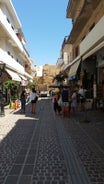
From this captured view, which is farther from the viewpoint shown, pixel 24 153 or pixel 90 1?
pixel 90 1

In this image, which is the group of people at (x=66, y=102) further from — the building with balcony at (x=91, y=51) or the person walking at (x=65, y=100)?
the building with balcony at (x=91, y=51)

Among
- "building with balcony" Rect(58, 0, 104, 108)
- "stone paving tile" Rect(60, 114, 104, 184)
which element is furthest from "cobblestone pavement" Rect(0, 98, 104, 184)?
"building with balcony" Rect(58, 0, 104, 108)

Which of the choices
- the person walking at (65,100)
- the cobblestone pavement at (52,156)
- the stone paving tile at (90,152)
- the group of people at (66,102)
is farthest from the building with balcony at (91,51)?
the cobblestone pavement at (52,156)

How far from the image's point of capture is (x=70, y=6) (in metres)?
35.5

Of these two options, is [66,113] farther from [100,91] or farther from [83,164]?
[83,164]

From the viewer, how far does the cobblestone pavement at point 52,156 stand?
6816 mm

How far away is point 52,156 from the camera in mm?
8773

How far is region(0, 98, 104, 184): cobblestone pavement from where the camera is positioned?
6.82 meters

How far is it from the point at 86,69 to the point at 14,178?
18.8 m

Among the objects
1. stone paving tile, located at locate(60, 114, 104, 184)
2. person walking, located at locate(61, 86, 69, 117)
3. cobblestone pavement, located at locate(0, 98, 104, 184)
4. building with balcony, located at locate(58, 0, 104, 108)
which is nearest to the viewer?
cobblestone pavement, located at locate(0, 98, 104, 184)

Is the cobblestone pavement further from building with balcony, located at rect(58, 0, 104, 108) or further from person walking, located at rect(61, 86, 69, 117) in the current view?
person walking, located at rect(61, 86, 69, 117)

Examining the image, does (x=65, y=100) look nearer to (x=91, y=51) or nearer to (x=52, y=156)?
(x=91, y=51)

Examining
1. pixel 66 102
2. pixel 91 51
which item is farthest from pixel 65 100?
pixel 91 51

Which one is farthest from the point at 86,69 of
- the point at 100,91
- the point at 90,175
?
the point at 90,175
